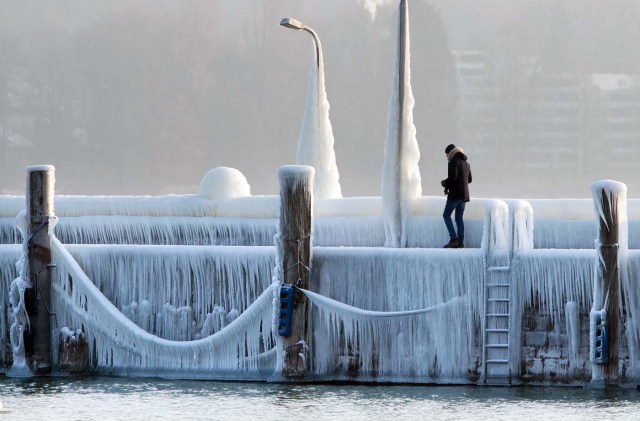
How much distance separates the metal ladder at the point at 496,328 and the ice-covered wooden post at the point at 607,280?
101 cm

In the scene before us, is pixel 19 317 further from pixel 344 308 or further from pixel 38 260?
pixel 344 308

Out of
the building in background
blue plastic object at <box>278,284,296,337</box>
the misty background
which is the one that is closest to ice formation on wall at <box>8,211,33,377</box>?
blue plastic object at <box>278,284,296,337</box>

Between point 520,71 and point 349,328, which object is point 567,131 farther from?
point 349,328

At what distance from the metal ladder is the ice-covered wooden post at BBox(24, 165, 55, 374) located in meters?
5.40

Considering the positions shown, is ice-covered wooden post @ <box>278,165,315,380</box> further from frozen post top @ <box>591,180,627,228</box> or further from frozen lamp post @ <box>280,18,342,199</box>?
frozen lamp post @ <box>280,18,342,199</box>

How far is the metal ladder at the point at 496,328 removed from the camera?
642 inches

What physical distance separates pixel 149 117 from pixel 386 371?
175 feet

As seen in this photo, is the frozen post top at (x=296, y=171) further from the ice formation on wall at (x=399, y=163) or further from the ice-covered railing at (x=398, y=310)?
the ice formation on wall at (x=399, y=163)

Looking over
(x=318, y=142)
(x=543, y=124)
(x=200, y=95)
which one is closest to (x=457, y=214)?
(x=318, y=142)

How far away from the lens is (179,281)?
1747 cm

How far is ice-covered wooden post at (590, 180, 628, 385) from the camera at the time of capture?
15805mm

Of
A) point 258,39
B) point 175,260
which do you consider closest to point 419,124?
point 258,39

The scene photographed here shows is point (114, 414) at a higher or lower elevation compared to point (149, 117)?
lower

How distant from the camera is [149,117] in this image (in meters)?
68.9
